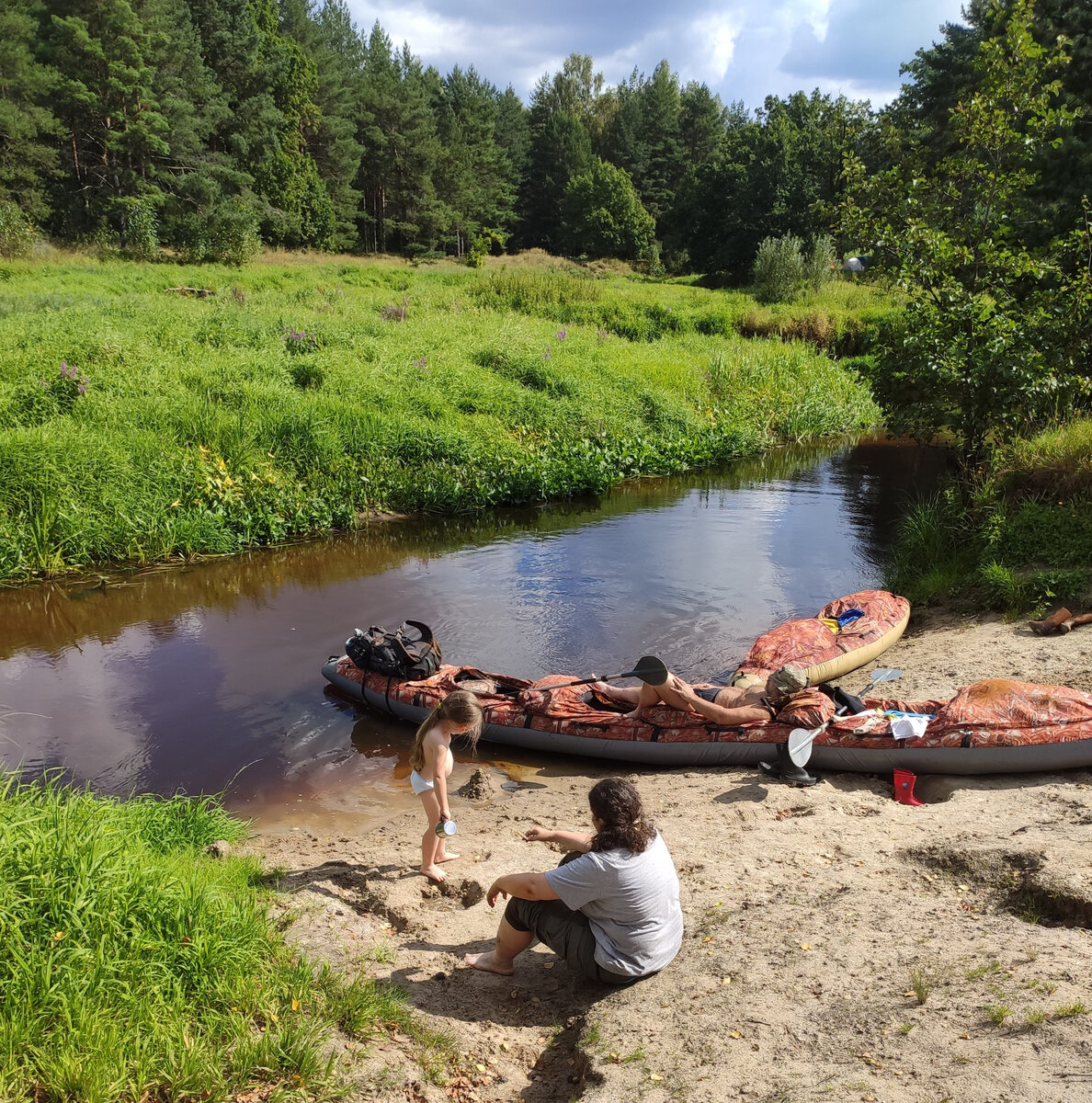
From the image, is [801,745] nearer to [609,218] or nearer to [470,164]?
[609,218]

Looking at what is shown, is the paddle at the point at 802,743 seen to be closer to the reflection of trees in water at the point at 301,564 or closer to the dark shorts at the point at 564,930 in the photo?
the dark shorts at the point at 564,930

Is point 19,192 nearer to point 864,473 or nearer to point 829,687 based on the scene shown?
point 864,473

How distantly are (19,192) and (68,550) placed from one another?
31005mm

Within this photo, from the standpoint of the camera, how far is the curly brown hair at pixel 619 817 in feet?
12.4

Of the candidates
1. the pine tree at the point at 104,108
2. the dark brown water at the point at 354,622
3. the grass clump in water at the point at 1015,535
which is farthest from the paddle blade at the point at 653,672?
the pine tree at the point at 104,108

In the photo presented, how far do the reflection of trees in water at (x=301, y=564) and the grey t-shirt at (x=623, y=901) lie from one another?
23.0ft

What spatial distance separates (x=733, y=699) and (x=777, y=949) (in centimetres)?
310

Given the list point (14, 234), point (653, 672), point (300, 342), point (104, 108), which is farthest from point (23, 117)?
point (653, 672)

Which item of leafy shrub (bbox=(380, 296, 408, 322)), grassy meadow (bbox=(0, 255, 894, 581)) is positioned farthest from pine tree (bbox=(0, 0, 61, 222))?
leafy shrub (bbox=(380, 296, 408, 322))

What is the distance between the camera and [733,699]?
696cm

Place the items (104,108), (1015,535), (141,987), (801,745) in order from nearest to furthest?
(141,987) → (801,745) → (1015,535) → (104,108)

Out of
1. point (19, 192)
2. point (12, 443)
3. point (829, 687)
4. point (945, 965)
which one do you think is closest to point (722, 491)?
point (829, 687)

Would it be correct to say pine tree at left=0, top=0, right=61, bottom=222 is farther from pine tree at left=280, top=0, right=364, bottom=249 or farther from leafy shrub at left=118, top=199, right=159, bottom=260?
pine tree at left=280, top=0, right=364, bottom=249

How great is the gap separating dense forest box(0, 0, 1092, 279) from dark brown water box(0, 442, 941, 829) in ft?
22.5
